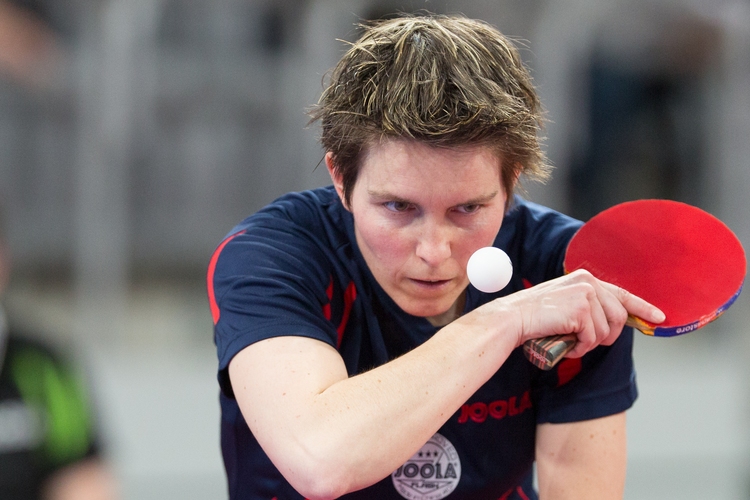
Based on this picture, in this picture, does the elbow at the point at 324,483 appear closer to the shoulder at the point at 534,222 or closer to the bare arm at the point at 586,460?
Answer: the bare arm at the point at 586,460

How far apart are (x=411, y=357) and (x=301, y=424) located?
0.64 feet

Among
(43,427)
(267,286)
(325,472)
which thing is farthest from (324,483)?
(43,427)

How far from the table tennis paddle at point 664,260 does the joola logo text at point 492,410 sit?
0.22m

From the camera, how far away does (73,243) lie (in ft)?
14.1

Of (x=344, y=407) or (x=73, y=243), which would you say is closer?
(x=344, y=407)

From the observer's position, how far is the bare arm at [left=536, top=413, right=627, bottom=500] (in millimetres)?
1490

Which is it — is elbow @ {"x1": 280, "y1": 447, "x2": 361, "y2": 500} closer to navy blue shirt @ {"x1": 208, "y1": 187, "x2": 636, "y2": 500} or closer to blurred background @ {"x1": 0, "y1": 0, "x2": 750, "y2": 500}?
navy blue shirt @ {"x1": 208, "y1": 187, "x2": 636, "y2": 500}

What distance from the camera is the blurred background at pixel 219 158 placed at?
379 centimetres

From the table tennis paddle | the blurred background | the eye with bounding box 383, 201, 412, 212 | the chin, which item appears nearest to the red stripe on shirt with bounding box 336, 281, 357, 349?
the chin

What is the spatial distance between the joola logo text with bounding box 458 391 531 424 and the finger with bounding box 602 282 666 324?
1.03 ft

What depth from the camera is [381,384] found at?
124 cm

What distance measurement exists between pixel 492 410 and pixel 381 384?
0.38 m

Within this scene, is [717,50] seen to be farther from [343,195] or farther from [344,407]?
[344,407]

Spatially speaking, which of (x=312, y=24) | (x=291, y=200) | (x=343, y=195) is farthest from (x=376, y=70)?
(x=312, y=24)
